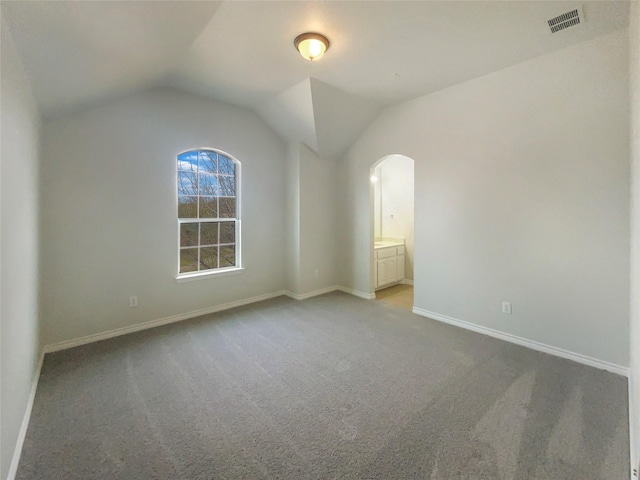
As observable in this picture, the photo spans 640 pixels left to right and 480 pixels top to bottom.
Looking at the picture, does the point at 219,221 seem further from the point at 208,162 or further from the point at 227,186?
the point at 208,162

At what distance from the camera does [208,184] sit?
3.96 m

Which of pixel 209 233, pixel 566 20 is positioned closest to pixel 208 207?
pixel 209 233

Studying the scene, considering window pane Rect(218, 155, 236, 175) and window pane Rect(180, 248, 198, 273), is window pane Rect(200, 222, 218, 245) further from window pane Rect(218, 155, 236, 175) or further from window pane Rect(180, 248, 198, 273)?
window pane Rect(218, 155, 236, 175)

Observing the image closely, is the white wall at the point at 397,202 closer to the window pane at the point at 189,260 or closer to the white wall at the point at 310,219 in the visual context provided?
the white wall at the point at 310,219

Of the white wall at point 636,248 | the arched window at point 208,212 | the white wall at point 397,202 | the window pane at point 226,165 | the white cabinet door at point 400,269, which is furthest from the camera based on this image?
the white wall at point 397,202

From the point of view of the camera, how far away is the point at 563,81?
8.54 feet

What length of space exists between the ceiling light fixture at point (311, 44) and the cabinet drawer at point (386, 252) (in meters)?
3.14

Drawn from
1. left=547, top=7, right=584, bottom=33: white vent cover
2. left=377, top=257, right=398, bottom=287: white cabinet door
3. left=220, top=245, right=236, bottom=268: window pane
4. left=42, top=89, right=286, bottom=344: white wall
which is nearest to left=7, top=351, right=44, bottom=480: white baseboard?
left=42, top=89, right=286, bottom=344: white wall

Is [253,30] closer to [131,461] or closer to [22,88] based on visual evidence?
[22,88]

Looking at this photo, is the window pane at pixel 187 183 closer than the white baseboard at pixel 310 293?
Yes

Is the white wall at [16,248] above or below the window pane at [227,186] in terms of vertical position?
below

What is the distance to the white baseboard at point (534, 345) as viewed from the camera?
96.0 inches

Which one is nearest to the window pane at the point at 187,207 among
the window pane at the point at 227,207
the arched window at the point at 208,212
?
the arched window at the point at 208,212

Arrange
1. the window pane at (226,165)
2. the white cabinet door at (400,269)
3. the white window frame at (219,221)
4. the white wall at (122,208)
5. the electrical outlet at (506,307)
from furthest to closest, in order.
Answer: the white cabinet door at (400,269) < the window pane at (226,165) < the white window frame at (219,221) < the electrical outlet at (506,307) < the white wall at (122,208)
